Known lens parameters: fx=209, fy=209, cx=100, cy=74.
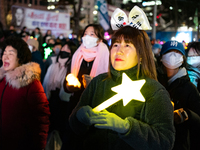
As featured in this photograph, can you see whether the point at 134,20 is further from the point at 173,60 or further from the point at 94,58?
the point at 94,58

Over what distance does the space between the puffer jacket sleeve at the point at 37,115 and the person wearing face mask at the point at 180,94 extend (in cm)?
161

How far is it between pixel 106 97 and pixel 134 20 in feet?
2.34

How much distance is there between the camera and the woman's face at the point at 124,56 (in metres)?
1.70

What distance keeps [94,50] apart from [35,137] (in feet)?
5.15

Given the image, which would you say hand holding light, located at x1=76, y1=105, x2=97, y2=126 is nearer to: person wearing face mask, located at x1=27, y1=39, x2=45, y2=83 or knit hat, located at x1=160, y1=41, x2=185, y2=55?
knit hat, located at x1=160, y1=41, x2=185, y2=55

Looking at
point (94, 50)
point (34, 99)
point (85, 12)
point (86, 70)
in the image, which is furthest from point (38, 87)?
point (85, 12)

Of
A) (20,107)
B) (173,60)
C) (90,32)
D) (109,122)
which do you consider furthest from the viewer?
(90,32)

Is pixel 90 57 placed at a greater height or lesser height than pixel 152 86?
greater

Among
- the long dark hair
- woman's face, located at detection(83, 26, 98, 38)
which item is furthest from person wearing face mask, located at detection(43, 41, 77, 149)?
the long dark hair

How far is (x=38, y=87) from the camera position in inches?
107

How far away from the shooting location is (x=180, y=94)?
2.60m

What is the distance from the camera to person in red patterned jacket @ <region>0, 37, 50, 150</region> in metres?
2.54

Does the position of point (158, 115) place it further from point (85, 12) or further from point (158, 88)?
point (85, 12)

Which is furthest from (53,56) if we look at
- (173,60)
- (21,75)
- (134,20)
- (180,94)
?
(134,20)
